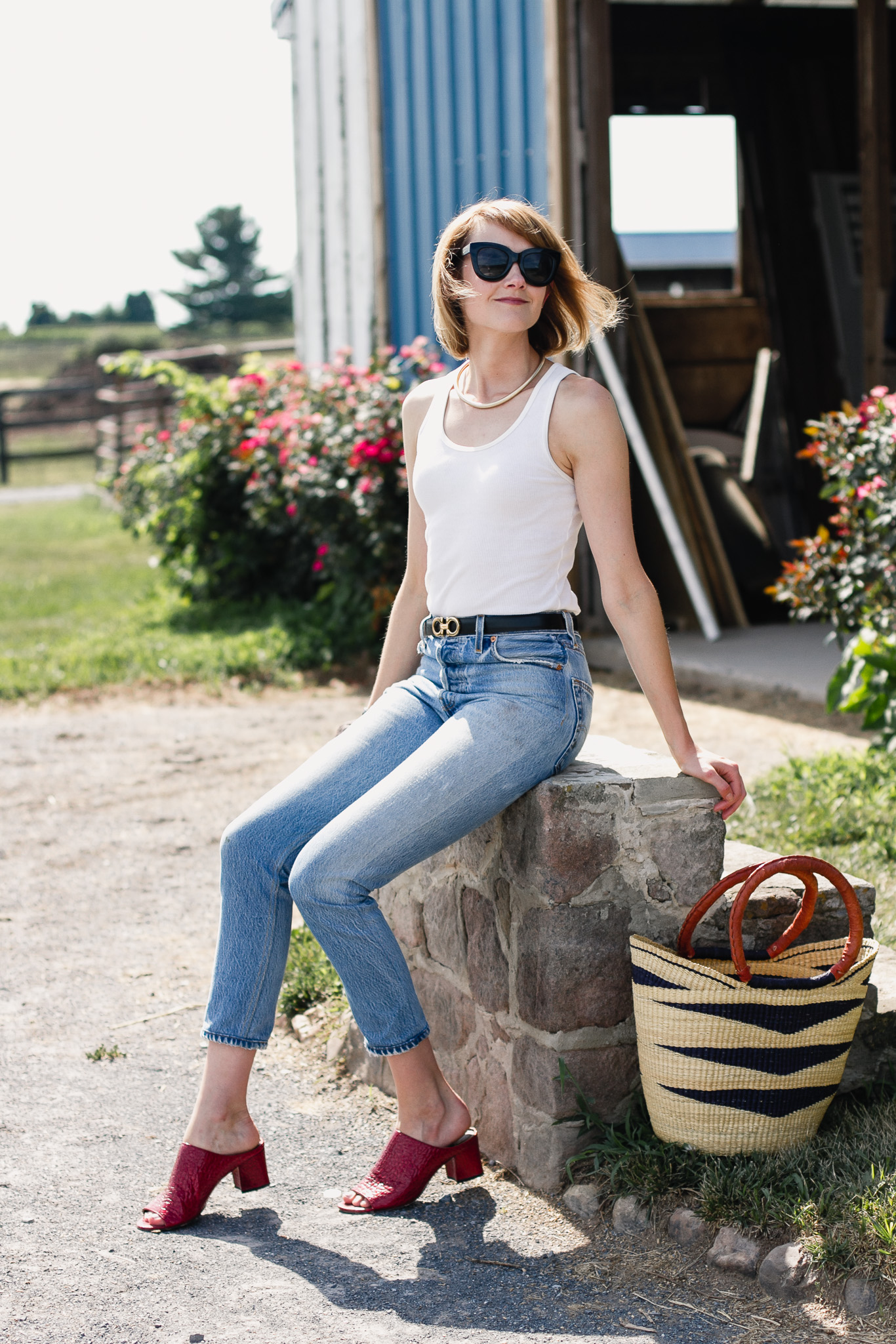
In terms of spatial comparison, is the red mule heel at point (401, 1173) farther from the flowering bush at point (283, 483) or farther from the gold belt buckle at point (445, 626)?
the flowering bush at point (283, 483)

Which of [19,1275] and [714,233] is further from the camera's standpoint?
[714,233]

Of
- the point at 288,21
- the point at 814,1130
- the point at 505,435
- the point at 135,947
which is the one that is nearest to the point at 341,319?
the point at 288,21

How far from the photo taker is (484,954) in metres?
2.89

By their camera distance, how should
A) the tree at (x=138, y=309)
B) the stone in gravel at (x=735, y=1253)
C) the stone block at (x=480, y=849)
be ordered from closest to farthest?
1. the stone in gravel at (x=735, y=1253)
2. the stone block at (x=480, y=849)
3. the tree at (x=138, y=309)

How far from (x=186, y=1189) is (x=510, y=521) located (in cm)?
134

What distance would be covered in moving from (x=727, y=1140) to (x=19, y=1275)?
4.06 ft

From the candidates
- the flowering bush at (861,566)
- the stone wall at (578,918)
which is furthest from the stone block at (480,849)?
the flowering bush at (861,566)

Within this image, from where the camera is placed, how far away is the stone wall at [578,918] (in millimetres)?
2639

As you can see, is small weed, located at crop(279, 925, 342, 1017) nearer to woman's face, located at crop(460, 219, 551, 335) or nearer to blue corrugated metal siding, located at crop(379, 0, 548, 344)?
woman's face, located at crop(460, 219, 551, 335)

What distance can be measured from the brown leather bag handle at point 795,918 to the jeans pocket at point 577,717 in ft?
1.17

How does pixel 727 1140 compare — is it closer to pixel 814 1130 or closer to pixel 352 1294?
pixel 814 1130

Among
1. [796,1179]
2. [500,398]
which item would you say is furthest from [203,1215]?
[500,398]

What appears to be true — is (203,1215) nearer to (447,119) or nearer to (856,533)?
(856,533)

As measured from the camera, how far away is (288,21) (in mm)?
10586
